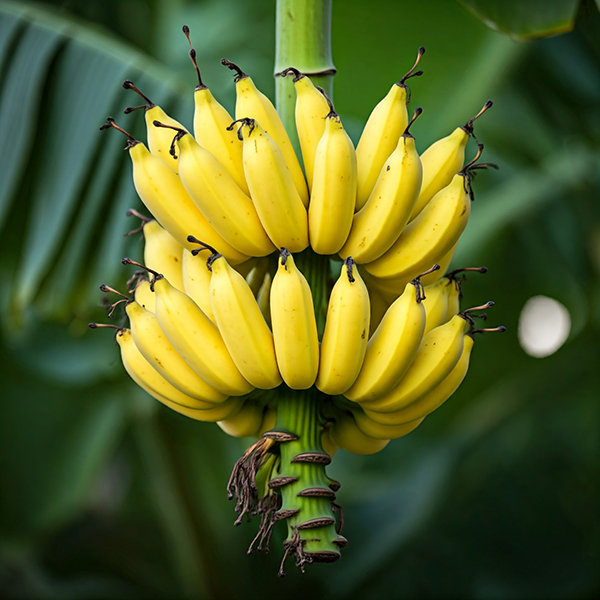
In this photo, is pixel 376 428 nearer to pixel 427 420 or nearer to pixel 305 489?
pixel 305 489

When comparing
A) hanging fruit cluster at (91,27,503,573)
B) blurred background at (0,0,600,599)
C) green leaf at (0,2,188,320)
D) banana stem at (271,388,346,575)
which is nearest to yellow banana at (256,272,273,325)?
hanging fruit cluster at (91,27,503,573)

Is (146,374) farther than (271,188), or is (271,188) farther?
(146,374)

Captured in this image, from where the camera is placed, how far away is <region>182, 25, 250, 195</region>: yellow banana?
0.66 metres

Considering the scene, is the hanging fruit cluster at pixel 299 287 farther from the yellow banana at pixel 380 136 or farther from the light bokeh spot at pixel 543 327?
the light bokeh spot at pixel 543 327

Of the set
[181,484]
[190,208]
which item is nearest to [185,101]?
[190,208]

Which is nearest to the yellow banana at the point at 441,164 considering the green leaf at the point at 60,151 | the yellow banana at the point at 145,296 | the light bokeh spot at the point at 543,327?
the yellow banana at the point at 145,296

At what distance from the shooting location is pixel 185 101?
1.11 metres

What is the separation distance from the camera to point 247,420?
2.43 ft

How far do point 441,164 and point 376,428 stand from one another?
0.30 m

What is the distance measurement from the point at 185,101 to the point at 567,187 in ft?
4.48

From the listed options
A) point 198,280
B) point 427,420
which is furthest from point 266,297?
point 427,420

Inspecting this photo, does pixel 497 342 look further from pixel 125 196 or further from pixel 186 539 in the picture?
pixel 125 196

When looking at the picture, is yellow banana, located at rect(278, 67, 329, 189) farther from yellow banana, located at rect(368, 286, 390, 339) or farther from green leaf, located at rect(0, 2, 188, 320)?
green leaf, located at rect(0, 2, 188, 320)

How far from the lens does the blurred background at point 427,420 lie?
1861 mm
